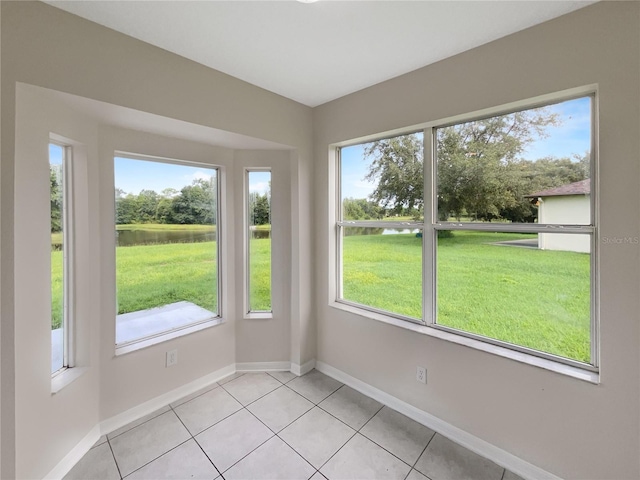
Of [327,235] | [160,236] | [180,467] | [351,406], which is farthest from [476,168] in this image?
[180,467]

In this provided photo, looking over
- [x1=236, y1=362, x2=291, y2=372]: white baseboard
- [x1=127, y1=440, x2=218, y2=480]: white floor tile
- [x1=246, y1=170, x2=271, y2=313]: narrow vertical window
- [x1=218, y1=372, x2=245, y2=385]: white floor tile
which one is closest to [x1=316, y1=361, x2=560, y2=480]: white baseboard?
[x1=236, y1=362, x2=291, y2=372]: white baseboard

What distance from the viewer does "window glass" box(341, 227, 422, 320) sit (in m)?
2.16

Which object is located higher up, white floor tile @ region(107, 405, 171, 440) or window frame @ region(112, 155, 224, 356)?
window frame @ region(112, 155, 224, 356)

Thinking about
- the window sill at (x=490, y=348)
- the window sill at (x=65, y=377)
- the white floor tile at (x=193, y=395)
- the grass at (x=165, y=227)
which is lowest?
the white floor tile at (x=193, y=395)

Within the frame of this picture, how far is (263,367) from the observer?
2680 millimetres

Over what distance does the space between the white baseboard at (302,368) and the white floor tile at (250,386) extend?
21cm

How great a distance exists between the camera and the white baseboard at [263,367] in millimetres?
2666

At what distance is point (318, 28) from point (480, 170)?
137cm

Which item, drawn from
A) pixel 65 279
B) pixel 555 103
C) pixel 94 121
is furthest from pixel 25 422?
pixel 555 103

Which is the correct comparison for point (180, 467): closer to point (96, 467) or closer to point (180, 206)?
point (96, 467)

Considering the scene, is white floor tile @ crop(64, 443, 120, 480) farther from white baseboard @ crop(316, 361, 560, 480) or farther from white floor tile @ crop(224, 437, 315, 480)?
white baseboard @ crop(316, 361, 560, 480)

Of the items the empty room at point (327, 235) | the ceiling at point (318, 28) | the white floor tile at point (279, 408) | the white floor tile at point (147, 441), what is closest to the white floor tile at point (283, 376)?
the empty room at point (327, 235)

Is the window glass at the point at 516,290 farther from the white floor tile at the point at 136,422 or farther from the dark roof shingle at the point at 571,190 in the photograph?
the white floor tile at the point at 136,422

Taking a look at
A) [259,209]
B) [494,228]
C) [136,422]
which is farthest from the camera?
[259,209]
